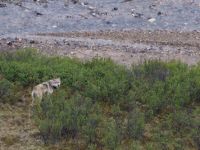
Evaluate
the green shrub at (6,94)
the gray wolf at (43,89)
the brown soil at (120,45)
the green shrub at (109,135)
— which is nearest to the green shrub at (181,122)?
the green shrub at (109,135)

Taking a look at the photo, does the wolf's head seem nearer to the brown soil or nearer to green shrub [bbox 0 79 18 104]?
green shrub [bbox 0 79 18 104]

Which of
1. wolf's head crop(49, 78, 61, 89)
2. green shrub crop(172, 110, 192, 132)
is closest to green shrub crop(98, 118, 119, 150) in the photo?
green shrub crop(172, 110, 192, 132)

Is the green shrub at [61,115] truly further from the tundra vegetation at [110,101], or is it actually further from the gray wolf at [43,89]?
the gray wolf at [43,89]

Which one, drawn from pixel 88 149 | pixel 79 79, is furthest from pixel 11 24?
pixel 88 149

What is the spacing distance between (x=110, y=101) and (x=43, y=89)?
101 centimetres

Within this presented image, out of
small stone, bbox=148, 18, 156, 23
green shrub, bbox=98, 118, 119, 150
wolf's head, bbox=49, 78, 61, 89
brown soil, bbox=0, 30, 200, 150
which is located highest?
small stone, bbox=148, 18, 156, 23

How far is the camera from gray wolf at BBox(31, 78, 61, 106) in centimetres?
851

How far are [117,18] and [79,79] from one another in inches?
400

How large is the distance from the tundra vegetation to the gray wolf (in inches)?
6.5

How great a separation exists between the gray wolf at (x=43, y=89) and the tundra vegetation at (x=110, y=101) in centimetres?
16

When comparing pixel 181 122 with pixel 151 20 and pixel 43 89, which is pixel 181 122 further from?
pixel 151 20

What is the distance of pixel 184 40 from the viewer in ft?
54.5

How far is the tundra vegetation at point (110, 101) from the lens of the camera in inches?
293

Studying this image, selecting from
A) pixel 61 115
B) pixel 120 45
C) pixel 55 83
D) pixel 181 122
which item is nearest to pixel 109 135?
pixel 61 115
